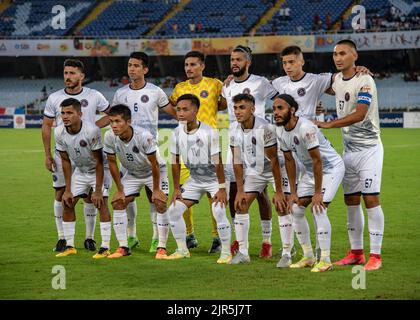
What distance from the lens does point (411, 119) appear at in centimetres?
3928

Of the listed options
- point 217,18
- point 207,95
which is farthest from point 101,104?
point 217,18

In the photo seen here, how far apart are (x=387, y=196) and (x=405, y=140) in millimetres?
14827

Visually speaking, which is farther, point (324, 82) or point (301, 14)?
point (301, 14)

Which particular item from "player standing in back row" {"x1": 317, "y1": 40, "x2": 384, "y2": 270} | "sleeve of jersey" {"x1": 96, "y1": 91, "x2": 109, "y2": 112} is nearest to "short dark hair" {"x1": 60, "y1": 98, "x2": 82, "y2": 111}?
"sleeve of jersey" {"x1": 96, "y1": 91, "x2": 109, "y2": 112}

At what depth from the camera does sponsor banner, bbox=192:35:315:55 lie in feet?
157

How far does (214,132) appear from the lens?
1042 cm

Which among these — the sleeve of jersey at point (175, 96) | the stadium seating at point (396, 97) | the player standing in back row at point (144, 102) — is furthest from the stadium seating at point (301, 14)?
the player standing in back row at point (144, 102)

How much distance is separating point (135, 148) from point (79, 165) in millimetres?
896

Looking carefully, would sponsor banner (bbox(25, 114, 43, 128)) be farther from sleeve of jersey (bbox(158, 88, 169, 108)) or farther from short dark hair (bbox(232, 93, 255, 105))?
short dark hair (bbox(232, 93, 255, 105))

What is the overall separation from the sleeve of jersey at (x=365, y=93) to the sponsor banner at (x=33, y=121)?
35.7 meters

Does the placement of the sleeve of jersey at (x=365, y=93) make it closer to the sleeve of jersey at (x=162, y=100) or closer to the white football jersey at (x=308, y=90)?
the white football jersey at (x=308, y=90)

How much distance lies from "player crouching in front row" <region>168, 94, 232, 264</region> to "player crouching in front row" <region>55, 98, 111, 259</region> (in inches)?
37.5

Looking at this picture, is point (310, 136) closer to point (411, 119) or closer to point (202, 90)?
point (202, 90)

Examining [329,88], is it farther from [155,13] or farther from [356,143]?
[155,13]
